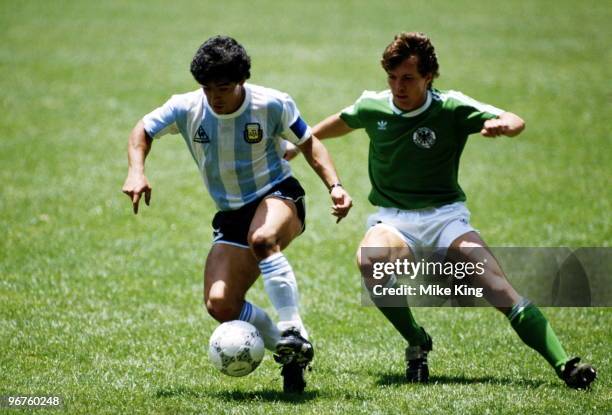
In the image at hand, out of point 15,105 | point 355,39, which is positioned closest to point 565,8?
point 355,39

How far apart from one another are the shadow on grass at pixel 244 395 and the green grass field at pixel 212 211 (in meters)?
0.03

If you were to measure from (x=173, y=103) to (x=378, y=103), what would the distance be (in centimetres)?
138

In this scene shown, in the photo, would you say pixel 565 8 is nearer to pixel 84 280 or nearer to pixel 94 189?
pixel 94 189

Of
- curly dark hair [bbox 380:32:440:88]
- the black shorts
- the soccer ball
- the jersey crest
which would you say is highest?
curly dark hair [bbox 380:32:440:88]

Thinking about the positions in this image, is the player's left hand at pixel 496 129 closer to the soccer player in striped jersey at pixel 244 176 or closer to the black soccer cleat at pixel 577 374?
the soccer player in striped jersey at pixel 244 176

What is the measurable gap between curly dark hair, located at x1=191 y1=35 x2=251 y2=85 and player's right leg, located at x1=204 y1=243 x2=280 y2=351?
3.72 ft

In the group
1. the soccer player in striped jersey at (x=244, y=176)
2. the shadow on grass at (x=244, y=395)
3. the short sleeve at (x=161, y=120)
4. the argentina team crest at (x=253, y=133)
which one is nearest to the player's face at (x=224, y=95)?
the soccer player in striped jersey at (x=244, y=176)

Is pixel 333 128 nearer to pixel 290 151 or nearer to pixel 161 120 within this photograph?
pixel 290 151

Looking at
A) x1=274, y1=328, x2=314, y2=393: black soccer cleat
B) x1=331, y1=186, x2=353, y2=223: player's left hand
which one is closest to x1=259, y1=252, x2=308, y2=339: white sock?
x1=274, y1=328, x2=314, y2=393: black soccer cleat

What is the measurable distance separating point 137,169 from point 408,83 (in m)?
1.80

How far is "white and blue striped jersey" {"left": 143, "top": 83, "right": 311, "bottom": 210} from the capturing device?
6105 millimetres

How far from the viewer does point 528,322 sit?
Answer: 19.7 ft

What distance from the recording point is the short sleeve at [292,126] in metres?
6.17

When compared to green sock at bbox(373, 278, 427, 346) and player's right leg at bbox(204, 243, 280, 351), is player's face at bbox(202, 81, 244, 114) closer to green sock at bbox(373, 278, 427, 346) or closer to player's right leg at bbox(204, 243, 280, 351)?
player's right leg at bbox(204, 243, 280, 351)
